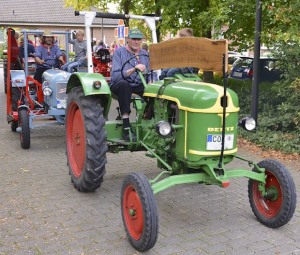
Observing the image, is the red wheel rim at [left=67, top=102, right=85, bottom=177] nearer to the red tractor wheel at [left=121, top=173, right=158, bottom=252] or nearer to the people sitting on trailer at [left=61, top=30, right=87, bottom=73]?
the red tractor wheel at [left=121, top=173, right=158, bottom=252]

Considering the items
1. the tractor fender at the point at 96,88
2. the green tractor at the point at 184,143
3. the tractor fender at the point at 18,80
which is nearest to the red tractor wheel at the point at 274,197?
the green tractor at the point at 184,143

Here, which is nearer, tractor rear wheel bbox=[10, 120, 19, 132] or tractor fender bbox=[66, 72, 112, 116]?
tractor fender bbox=[66, 72, 112, 116]

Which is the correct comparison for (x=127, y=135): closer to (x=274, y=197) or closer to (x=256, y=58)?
(x=274, y=197)

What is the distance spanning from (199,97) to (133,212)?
113 cm

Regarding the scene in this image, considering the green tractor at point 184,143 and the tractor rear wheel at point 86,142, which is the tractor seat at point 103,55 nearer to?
the tractor rear wheel at point 86,142

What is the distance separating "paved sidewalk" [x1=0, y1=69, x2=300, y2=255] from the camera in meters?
3.78

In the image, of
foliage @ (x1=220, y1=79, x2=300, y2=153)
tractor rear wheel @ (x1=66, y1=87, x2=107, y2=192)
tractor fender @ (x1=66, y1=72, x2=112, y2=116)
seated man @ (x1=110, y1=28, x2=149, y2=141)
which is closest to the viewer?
tractor rear wheel @ (x1=66, y1=87, x2=107, y2=192)

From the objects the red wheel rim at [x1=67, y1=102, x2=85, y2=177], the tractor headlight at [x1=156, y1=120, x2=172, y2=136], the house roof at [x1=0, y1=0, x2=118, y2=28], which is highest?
the house roof at [x1=0, y1=0, x2=118, y2=28]

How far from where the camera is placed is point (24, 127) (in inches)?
281

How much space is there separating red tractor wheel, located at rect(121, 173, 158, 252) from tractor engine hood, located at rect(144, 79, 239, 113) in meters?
0.76

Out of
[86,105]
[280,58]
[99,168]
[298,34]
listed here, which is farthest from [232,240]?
[280,58]

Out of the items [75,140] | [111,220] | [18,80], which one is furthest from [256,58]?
[111,220]

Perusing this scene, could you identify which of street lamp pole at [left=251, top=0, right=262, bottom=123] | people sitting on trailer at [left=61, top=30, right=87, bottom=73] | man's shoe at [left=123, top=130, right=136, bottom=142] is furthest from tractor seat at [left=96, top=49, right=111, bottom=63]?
man's shoe at [left=123, top=130, right=136, bottom=142]

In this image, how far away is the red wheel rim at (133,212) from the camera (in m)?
3.71
